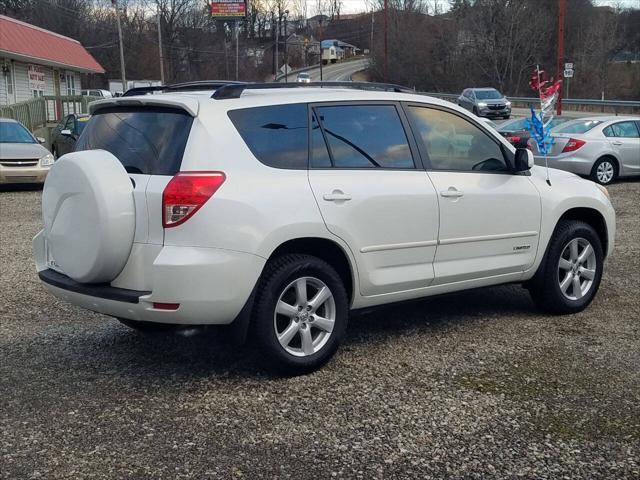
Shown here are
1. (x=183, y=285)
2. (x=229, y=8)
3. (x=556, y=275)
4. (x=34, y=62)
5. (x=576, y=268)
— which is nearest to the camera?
(x=183, y=285)

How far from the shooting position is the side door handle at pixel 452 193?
210 inches

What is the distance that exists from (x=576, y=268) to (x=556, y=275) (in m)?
0.27

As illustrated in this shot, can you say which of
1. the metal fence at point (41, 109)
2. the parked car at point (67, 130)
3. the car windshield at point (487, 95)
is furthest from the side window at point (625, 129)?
A: the car windshield at point (487, 95)

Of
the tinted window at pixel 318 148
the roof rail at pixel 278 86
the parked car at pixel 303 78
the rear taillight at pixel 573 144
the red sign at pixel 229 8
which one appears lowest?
the rear taillight at pixel 573 144

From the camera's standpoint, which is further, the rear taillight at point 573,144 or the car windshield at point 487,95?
the car windshield at point 487,95

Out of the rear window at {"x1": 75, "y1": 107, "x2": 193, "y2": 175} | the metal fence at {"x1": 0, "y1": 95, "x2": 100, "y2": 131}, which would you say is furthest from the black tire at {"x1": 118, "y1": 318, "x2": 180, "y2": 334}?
the metal fence at {"x1": 0, "y1": 95, "x2": 100, "y2": 131}

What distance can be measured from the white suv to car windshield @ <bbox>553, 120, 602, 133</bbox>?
1046cm

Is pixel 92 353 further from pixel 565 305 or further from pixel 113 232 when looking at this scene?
pixel 565 305

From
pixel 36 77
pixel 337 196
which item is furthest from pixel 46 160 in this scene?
pixel 36 77

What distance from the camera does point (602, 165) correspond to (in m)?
15.5

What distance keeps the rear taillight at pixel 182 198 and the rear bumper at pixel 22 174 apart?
12510 millimetres

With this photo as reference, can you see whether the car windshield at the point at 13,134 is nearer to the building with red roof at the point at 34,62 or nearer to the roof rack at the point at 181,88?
the building with red roof at the point at 34,62

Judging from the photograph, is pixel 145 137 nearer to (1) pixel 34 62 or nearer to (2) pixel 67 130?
(2) pixel 67 130

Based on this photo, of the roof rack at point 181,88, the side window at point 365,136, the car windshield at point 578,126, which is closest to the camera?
the side window at point 365,136
